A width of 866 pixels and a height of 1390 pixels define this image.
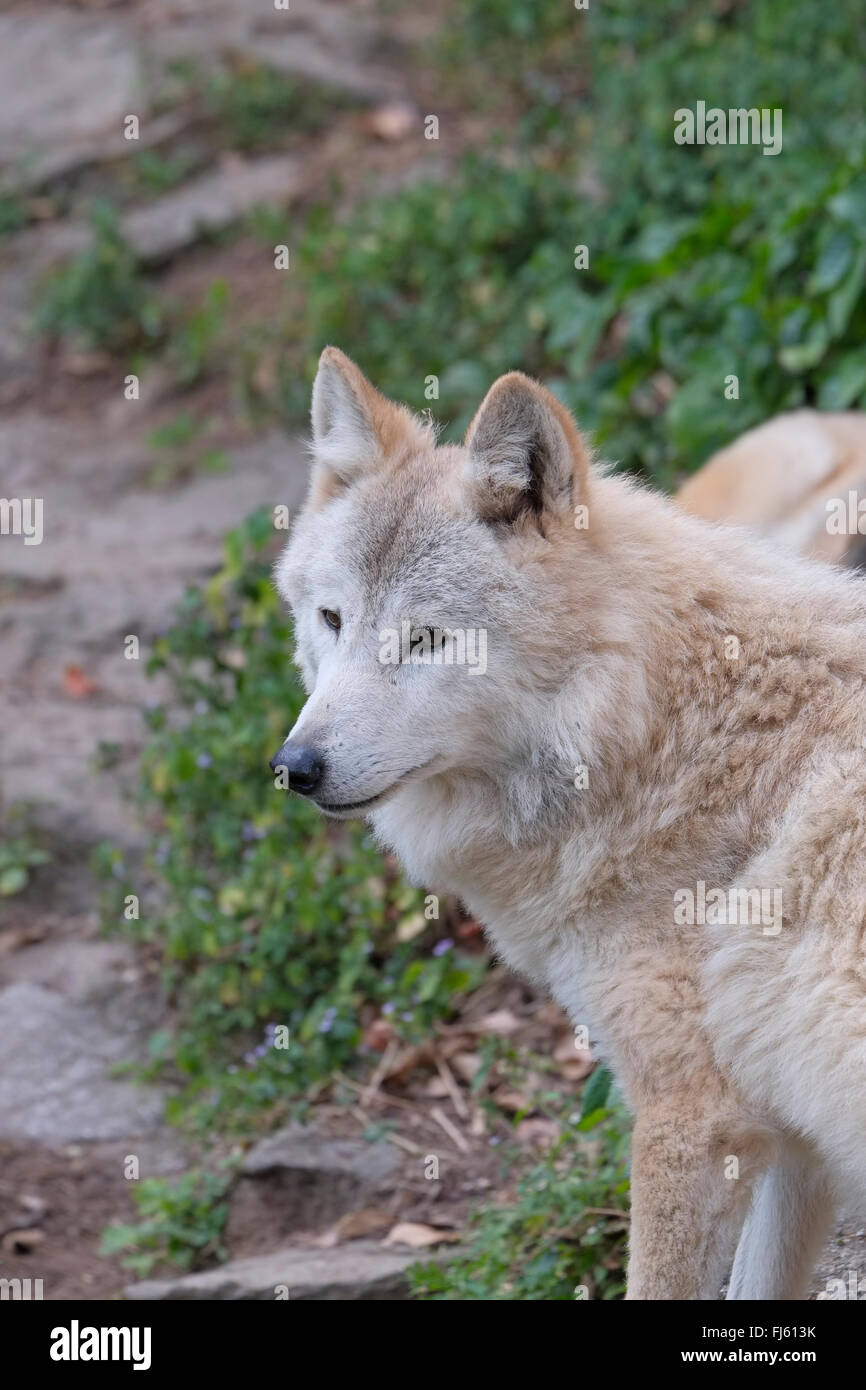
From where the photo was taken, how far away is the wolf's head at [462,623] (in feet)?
11.8

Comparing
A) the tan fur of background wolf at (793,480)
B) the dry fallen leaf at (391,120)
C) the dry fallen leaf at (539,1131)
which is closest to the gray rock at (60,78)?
the dry fallen leaf at (391,120)

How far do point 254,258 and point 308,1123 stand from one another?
24.2ft

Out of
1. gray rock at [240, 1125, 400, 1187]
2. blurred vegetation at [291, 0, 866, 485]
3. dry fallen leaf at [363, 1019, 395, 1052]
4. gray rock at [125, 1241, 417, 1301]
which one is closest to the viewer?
gray rock at [125, 1241, 417, 1301]

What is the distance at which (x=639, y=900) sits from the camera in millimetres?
3600

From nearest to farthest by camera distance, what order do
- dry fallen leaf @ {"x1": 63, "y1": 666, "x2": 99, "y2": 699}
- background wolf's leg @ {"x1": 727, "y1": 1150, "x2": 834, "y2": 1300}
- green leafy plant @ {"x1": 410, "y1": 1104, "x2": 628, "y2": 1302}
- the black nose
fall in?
the black nose → background wolf's leg @ {"x1": 727, "y1": 1150, "x2": 834, "y2": 1300} → green leafy plant @ {"x1": 410, "y1": 1104, "x2": 628, "y2": 1302} → dry fallen leaf @ {"x1": 63, "y1": 666, "x2": 99, "y2": 699}

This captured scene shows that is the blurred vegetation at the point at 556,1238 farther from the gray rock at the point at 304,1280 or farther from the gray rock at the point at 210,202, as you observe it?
the gray rock at the point at 210,202

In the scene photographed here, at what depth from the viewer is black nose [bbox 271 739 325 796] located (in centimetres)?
355

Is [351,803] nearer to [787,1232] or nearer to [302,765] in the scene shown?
[302,765]

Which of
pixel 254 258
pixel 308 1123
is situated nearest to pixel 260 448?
pixel 254 258

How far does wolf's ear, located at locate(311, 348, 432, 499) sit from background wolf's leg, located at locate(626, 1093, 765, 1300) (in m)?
1.82

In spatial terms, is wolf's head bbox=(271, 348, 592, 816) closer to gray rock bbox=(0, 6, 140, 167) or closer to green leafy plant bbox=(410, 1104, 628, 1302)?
green leafy plant bbox=(410, 1104, 628, 1302)

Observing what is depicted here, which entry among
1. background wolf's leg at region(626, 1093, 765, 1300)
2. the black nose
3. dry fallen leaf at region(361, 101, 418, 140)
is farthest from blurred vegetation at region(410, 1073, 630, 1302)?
dry fallen leaf at region(361, 101, 418, 140)

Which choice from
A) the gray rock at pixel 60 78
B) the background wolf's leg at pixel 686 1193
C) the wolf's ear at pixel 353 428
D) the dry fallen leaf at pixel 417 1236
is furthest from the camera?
the gray rock at pixel 60 78
